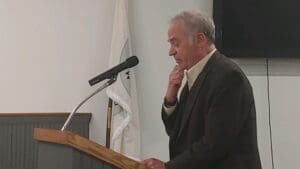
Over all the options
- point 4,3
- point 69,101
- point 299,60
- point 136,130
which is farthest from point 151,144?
point 4,3

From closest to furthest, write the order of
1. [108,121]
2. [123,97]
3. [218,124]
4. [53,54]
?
1. [218,124]
2. [108,121]
3. [123,97]
4. [53,54]

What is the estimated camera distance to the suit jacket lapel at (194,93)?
75.4 inches

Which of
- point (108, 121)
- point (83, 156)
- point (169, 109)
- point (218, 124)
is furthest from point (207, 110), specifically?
point (108, 121)

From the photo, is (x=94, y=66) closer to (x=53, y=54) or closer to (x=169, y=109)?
(x=53, y=54)

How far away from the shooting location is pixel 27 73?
11.9 ft

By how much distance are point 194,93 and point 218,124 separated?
0.22 metres

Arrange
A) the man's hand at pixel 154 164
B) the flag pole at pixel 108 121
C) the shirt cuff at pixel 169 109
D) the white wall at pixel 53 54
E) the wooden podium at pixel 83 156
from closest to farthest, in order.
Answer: the wooden podium at pixel 83 156
the man's hand at pixel 154 164
the shirt cuff at pixel 169 109
the flag pole at pixel 108 121
the white wall at pixel 53 54

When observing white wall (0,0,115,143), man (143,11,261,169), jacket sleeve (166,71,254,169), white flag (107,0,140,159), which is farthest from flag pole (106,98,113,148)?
jacket sleeve (166,71,254,169)

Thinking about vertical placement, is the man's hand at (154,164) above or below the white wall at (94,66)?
below

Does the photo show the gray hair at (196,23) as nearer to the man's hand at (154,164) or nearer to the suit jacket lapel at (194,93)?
the suit jacket lapel at (194,93)

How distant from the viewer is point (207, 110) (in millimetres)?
1831

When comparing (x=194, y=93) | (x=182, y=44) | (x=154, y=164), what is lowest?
(x=154, y=164)

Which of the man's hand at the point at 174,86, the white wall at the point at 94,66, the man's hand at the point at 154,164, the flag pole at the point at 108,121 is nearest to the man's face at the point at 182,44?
the man's hand at the point at 174,86

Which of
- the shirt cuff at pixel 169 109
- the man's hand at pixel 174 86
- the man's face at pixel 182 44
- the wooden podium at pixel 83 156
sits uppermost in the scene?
the man's face at pixel 182 44
